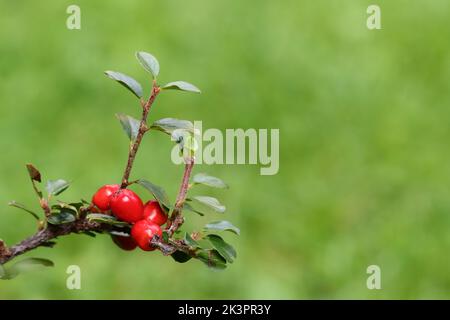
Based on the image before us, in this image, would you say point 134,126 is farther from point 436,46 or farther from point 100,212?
point 436,46

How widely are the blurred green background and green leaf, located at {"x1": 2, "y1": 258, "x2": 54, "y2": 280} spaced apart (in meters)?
1.98

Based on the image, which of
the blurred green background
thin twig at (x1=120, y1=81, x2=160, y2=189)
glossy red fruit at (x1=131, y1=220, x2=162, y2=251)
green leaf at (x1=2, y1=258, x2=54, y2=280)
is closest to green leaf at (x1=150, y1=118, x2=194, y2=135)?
thin twig at (x1=120, y1=81, x2=160, y2=189)

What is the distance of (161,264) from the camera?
3.37m

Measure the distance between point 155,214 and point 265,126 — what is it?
293 cm

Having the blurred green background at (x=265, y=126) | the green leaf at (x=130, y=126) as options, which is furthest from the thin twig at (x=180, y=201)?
the blurred green background at (x=265, y=126)

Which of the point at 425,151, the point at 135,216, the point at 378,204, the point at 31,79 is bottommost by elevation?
the point at 135,216

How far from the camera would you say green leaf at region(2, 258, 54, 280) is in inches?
43.5

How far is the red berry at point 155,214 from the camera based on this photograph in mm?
1079

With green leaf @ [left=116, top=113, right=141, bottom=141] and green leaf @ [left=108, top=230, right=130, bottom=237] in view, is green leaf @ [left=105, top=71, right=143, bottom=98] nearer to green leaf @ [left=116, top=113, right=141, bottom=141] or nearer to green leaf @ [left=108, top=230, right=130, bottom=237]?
green leaf @ [left=116, top=113, right=141, bottom=141]

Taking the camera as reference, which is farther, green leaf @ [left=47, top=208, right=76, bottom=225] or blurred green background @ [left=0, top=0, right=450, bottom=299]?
blurred green background @ [left=0, top=0, right=450, bottom=299]

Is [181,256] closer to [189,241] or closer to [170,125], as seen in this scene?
[189,241]

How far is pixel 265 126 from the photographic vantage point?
4.00 m
